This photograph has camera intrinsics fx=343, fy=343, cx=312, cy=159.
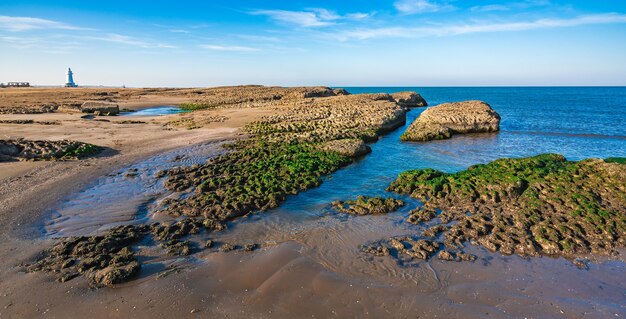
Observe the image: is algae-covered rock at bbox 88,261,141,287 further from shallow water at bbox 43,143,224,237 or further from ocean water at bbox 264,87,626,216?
ocean water at bbox 264,87,626,216

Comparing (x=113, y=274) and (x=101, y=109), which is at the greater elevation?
(x=101, y=109)

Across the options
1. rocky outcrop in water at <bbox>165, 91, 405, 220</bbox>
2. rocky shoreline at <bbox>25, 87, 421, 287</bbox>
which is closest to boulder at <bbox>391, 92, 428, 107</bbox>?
rocky outcrop in water at <bbox>165, 91, 405, 220</bbox>

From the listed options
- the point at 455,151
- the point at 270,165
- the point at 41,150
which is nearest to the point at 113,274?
the point at 270,165

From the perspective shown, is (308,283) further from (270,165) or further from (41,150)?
(41,150)

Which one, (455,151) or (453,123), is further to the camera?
(453,123)

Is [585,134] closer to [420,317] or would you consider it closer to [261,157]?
[261,157]

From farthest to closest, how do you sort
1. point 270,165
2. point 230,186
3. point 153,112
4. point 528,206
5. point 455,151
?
point 153,112, point 455,151, point 270,165, point 230,186, point 528,206
